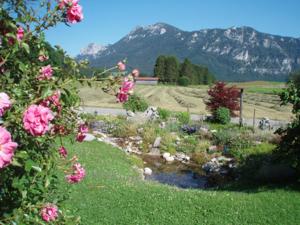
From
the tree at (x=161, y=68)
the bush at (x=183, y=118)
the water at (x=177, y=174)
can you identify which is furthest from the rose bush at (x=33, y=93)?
the tree at (x=161, y=68)

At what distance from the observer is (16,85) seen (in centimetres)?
264

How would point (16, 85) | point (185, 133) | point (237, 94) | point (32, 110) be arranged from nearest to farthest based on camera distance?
1. point (32, 110)
2. point (16, 85)
3. point (185, 133)
4. point (237, 94)

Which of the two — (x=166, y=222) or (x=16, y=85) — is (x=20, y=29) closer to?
(x=16, y=85)

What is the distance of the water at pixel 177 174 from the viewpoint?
13.9 m

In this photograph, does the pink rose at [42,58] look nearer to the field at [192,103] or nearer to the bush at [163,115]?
the field at [192,103]

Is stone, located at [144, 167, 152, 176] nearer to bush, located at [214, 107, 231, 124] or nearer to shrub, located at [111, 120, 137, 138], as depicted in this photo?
shrub, located at [111, 120, 137, 138]

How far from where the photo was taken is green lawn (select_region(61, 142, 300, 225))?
7.48 m

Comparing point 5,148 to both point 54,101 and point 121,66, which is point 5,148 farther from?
point 121,66

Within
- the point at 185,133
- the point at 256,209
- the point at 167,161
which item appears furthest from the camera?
the point at 185,133

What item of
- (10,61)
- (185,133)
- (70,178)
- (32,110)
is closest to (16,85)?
(10,61)

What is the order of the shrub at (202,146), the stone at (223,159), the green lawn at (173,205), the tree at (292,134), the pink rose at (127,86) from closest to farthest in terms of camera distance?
the pink rose at (127,86) → the green lawn at (173,205) → the tree at (292,134) → the stone at (223,159) → the shrub at (202,146)

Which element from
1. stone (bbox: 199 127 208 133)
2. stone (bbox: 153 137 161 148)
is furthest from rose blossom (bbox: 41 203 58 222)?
stone (bbox: 199 127 208 133)

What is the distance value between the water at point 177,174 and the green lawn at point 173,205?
13.5 ft

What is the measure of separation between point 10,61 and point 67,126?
828 mm
